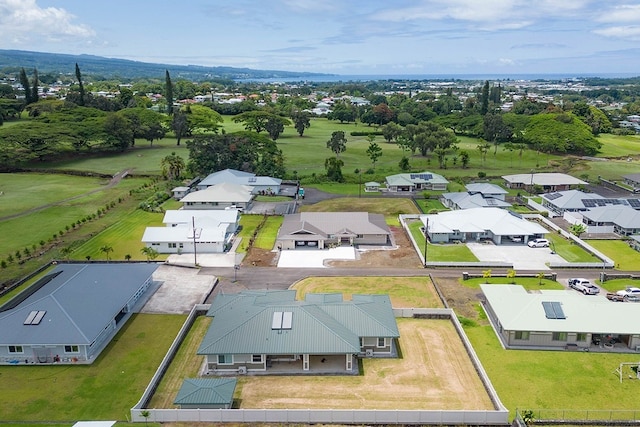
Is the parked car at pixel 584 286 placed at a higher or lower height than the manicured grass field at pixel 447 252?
higher

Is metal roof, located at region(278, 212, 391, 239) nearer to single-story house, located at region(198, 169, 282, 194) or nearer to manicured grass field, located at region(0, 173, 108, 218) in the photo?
single-story house, located at region(198, 169, 282, 194)

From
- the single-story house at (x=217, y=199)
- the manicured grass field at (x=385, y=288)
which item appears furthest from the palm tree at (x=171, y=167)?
the manicured grass field at (x=385, y=288)

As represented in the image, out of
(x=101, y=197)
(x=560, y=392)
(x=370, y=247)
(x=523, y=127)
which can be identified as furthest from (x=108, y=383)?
(x=523, y=127)

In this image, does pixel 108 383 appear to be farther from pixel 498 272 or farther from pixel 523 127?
pixel 523 127

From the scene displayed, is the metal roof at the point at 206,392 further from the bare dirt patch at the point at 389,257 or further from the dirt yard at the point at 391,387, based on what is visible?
the bare dirt patch at the point at 389,257

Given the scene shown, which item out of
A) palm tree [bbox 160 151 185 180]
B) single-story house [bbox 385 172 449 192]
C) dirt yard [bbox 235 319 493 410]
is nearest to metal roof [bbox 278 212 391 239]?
single-story house [bbox 385 172 449 192]

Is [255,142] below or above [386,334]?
above

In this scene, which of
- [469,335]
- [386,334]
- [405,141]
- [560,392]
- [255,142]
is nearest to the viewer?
[560,392]
